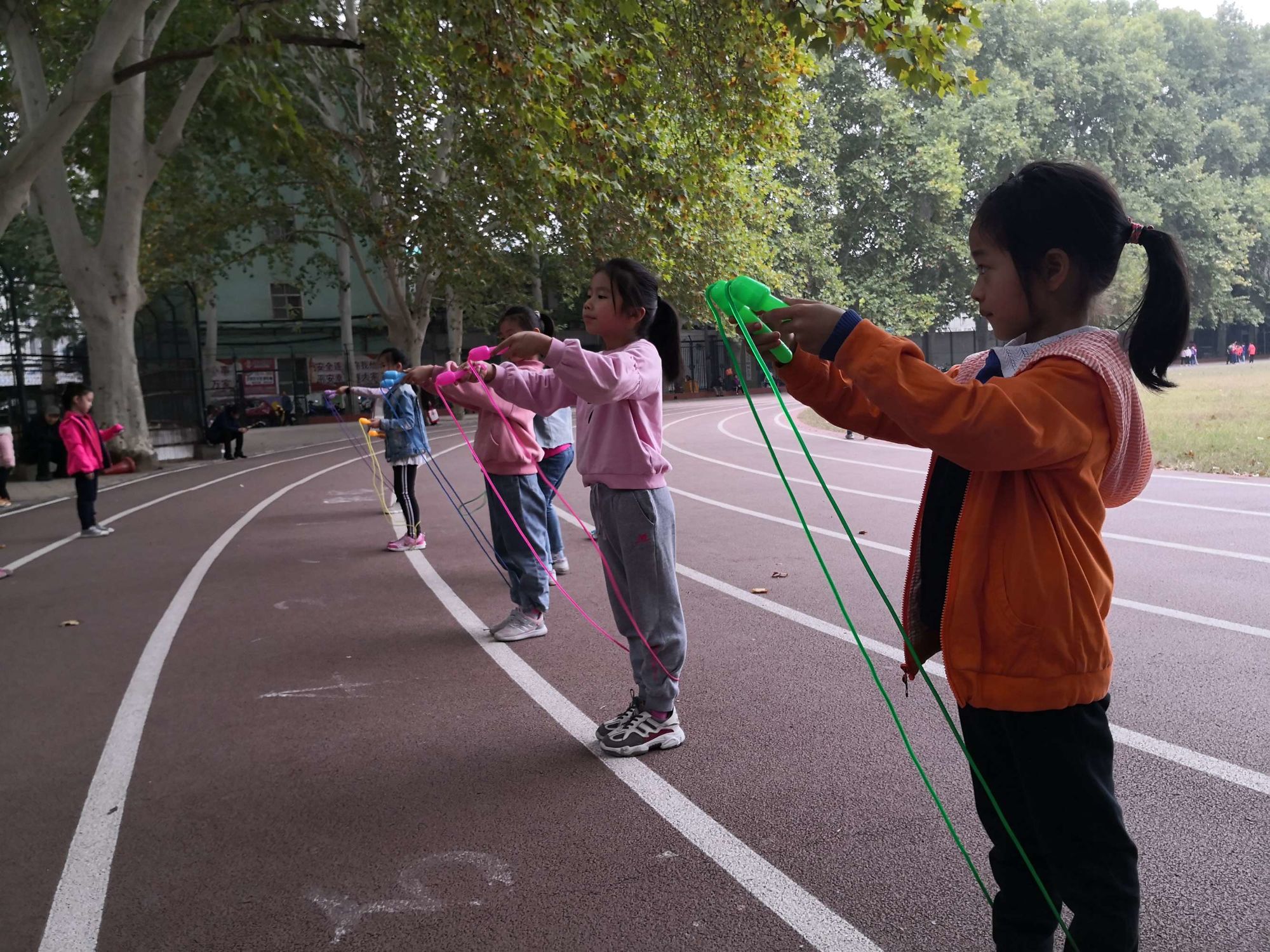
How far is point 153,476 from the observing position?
19.2 meters

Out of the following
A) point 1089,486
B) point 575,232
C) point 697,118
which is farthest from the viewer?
point 697,118

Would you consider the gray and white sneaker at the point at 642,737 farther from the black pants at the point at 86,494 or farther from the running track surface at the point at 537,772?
the black pants at the point at 86,494

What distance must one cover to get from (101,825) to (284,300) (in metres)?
44.9

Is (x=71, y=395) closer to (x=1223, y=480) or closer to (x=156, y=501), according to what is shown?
(x=156, y=501)

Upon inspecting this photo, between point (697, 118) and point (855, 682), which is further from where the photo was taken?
point (697, 118)

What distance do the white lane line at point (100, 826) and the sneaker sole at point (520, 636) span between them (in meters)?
1.90

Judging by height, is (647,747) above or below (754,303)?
below

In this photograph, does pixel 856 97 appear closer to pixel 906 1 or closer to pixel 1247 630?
pixel 906 1

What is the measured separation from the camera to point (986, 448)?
1.84 m

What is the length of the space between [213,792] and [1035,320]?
11.5ft

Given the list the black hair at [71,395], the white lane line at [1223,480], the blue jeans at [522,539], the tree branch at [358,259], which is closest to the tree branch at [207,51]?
the black hair at [71,395]

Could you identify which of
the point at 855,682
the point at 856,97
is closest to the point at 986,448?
the point at 855,682

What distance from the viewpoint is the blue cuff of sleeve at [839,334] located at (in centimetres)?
191

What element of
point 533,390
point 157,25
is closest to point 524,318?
point 533,390
